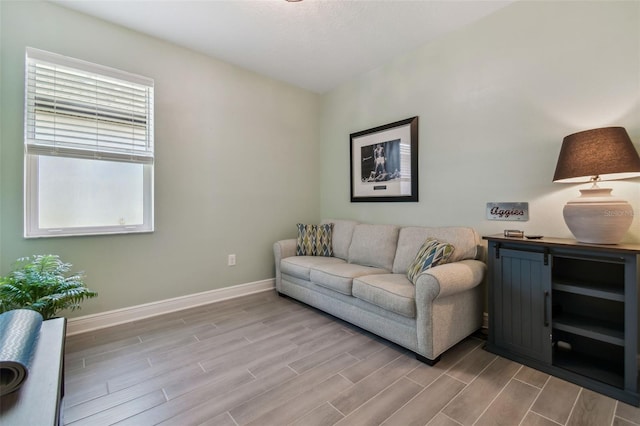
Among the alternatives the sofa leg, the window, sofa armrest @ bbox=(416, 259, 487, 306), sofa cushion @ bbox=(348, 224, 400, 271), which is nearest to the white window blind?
the window

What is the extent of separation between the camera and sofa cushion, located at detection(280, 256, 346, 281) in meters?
2.89

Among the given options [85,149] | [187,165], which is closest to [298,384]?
[187,165]

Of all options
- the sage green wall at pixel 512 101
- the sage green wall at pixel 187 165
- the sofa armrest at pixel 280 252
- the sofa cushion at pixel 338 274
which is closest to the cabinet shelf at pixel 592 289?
the sage green wall at pixel 512 101

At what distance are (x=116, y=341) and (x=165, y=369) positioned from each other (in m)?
0.71

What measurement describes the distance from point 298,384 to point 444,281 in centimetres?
112

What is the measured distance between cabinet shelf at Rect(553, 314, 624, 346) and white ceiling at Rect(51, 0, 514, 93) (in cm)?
242

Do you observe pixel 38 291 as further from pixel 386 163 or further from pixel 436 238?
pixel 386 163

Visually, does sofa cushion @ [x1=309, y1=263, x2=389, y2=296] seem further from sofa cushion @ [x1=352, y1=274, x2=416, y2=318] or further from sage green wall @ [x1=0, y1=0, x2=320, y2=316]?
sage green wall @ [x1=0, y1=0, x2=320, y2=316]

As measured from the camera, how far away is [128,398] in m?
1.56

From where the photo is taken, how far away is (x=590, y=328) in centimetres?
170

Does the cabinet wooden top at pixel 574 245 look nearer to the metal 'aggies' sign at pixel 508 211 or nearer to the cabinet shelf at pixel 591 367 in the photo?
the metal 'aggies' sign at pixel 508 211

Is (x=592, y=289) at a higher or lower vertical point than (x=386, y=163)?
lower

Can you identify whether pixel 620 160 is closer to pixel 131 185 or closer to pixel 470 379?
pixel 470 379

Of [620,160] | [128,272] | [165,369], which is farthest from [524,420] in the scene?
[128,272]
